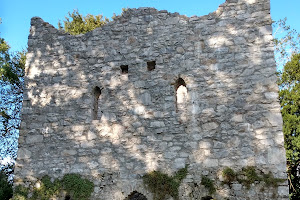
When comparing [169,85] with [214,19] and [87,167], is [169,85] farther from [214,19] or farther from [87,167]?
[87,167]

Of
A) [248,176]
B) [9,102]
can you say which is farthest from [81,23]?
[248,176]

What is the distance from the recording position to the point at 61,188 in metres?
6.15

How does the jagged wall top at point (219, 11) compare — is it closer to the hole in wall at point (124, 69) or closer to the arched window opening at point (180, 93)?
the hole in wall at point (124, 69)

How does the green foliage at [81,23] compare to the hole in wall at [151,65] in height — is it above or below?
above

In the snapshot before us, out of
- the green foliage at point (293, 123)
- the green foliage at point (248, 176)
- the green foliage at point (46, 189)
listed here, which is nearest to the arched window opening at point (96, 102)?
the green foliage at point (46, 189)

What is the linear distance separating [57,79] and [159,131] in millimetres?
2769

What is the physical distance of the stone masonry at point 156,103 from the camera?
569cm

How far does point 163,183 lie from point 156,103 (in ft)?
5.37

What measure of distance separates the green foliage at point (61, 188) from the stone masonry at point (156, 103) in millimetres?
146

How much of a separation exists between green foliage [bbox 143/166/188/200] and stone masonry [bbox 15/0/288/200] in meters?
0.11

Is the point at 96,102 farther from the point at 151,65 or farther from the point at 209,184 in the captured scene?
the point at 209,184

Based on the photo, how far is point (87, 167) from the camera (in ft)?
20.3

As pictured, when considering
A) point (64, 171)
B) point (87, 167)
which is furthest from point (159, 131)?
point (64, 171)

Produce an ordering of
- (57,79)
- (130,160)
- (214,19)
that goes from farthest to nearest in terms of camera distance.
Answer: (57,79) → (214,19) → (130,160)
